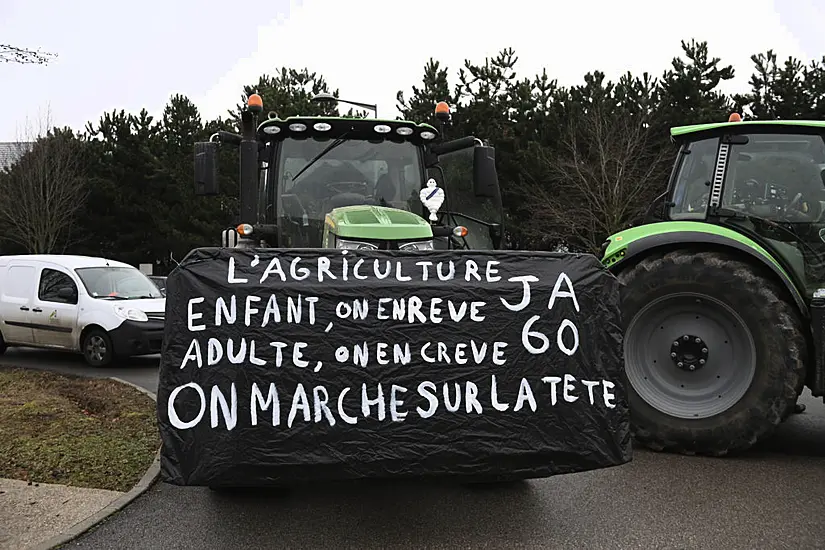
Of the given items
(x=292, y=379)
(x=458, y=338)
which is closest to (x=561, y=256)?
(x=458, y=338)

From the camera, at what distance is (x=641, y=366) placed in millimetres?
6207

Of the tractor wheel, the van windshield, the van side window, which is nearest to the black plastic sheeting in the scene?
the tractor wheel

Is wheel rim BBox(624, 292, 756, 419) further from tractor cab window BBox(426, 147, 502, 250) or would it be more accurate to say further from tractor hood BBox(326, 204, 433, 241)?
tractor hood BBox(326, 204, 433, 241)

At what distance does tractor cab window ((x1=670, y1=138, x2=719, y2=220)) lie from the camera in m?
6.35

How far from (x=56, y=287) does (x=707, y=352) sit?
10.1 meters

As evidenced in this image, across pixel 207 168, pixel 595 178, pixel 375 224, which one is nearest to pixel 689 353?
pixel 375 224

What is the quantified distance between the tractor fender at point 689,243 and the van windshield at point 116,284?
8.44m

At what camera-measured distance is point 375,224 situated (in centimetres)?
570

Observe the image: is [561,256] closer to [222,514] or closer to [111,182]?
[222,514]

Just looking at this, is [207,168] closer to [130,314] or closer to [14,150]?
[130,314]

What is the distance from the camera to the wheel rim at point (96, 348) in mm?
11609

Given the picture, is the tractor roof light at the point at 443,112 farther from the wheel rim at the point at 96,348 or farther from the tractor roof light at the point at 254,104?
the wheel rim at the point at 96,348

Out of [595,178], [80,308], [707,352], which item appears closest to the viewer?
[707,352]

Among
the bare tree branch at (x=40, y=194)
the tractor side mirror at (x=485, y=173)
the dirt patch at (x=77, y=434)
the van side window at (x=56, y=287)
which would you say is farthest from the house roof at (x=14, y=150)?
the tractor side mirror at (x=485, y=173)
